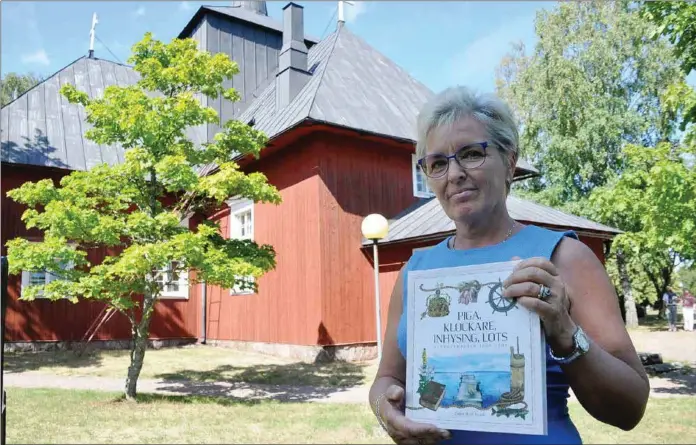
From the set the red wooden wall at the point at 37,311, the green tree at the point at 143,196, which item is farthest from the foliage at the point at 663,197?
the red wooden wall at the point at 37,311

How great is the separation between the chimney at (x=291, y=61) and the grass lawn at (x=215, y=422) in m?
8.21

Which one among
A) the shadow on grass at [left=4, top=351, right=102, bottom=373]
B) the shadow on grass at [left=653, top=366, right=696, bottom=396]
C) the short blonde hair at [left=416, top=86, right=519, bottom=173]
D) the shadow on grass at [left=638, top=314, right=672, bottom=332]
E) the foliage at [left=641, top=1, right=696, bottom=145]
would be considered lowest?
the shadow on grass at [left=638, top=314, right=672, bottom=332]

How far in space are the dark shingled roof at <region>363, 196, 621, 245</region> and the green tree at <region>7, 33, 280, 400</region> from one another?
12.1 ft

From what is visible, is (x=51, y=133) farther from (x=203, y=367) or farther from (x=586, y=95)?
(x=586, y=95)

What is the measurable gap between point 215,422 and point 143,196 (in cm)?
355

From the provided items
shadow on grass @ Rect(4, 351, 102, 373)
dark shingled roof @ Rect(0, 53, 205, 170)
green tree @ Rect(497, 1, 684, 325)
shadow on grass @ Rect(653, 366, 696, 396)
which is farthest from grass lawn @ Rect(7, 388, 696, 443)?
green tree @ Rect(497, 1, 684, 325)

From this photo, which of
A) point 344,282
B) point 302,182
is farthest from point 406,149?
point 344,282

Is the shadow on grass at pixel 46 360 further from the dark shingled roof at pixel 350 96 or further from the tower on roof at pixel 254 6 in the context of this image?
the tower on roof at pixel 254 6

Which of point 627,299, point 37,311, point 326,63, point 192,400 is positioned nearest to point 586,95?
point 627,299

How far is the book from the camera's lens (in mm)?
1309

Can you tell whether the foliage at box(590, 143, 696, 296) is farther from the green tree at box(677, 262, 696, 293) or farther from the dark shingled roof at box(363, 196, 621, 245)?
the green tree at box(677, 262, 696, 293)

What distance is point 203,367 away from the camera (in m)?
11.1

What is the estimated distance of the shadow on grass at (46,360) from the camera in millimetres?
10543

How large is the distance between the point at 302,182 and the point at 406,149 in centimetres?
274
